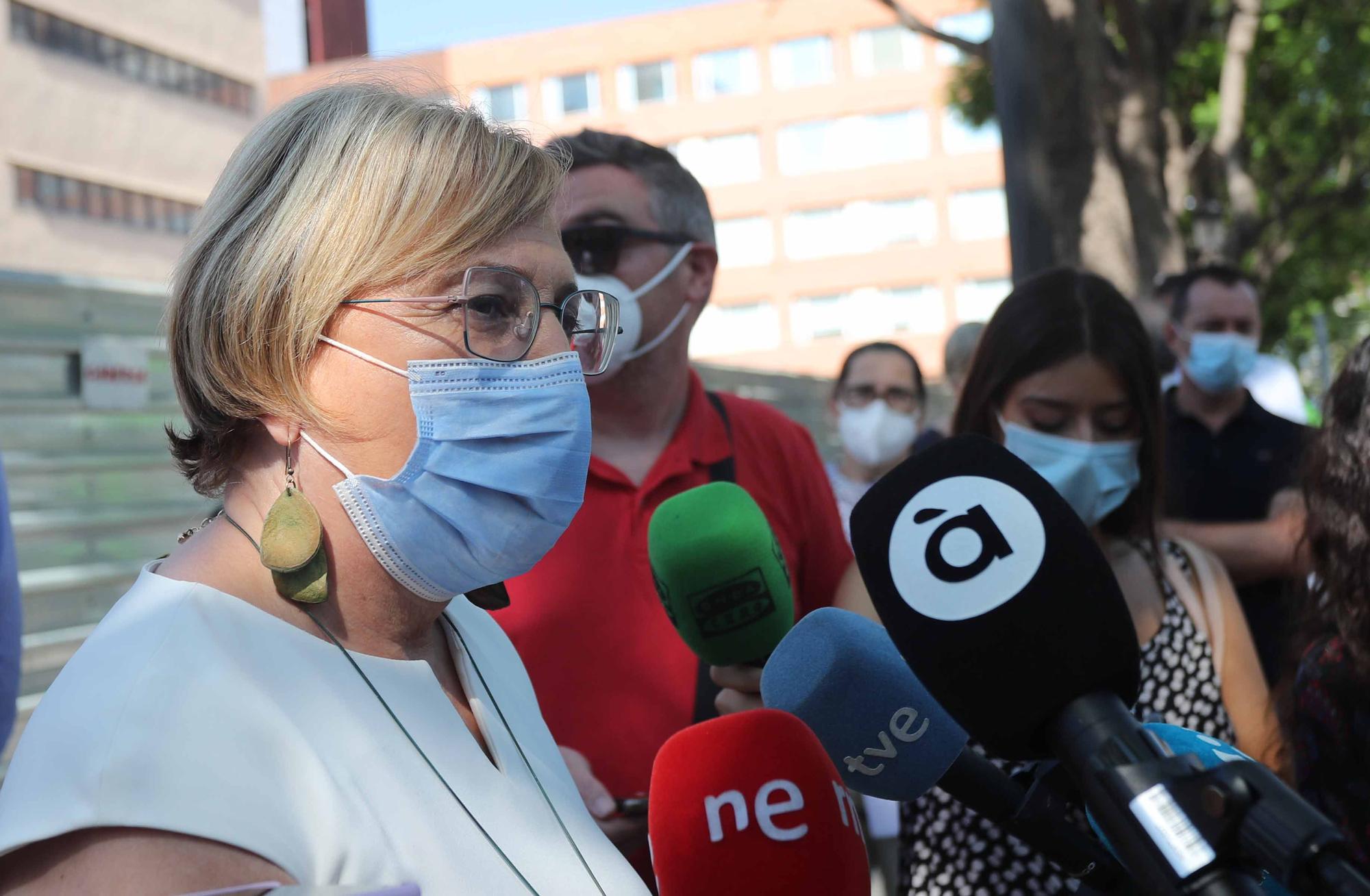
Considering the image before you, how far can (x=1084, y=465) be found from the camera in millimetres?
2662

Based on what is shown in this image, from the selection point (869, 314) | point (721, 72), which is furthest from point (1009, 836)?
point (721, 72)

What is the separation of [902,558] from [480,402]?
65 cm

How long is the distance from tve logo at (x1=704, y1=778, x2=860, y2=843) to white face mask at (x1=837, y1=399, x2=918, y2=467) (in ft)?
13.7

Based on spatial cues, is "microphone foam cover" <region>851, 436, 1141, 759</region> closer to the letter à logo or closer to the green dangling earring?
the letter à logo

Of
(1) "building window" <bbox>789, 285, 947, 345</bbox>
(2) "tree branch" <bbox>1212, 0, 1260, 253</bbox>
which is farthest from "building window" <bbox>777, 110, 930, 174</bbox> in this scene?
(2) "tree branch" <bbox>1212, 0, 1260, 253</bbox>

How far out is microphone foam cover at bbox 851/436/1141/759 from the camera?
1084 millimetres

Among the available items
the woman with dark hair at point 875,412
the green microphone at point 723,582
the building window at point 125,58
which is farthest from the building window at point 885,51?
the green microphone at point 723,582

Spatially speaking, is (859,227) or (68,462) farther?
(859,227)

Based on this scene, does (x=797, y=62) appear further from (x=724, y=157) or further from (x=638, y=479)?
(x=638, y=479)

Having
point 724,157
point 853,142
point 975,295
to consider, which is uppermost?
point 853,142

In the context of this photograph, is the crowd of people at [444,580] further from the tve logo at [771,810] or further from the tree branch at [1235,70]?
the tree branch at [1235,70]

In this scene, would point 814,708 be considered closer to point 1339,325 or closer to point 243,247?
point 243,247

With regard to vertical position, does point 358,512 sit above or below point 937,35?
below

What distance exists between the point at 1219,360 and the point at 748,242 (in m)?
45.0
